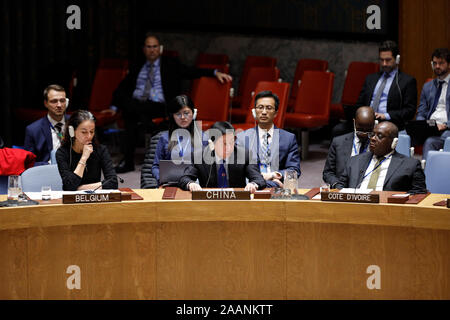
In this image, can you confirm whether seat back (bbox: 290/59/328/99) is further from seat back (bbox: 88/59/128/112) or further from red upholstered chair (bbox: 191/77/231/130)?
seat back (bbox: 88/59/128/112)

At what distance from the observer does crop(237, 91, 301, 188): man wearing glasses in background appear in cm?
491

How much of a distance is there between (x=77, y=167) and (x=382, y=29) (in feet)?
16.1

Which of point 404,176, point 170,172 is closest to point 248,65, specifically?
point 170,172

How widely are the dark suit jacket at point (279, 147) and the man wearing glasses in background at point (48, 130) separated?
1.23 m

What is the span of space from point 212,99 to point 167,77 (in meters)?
0.45

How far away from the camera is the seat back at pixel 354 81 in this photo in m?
7.95

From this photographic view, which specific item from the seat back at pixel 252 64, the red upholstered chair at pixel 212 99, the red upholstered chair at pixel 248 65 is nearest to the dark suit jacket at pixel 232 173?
the red upholstered chair at pixel 212 99

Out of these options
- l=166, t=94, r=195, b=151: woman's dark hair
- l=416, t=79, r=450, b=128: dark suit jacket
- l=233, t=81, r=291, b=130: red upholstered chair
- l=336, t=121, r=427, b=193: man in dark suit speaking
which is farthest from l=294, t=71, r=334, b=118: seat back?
l=336, t=121, r=427, b=193: man in dark suit speaking

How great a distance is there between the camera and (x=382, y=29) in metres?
8.33

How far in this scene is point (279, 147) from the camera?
4926 mm

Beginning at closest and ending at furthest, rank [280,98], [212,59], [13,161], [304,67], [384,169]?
[384,169]
[13,161]
[280,98]
[304,67]
[212,59]

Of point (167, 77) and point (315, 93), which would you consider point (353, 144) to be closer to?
point (167, 77)
